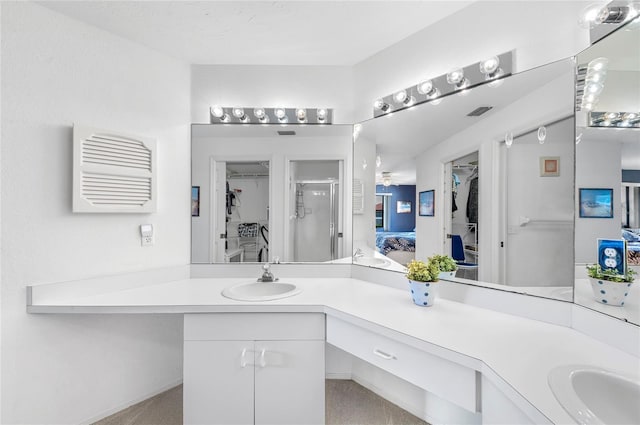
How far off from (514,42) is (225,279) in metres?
2.18

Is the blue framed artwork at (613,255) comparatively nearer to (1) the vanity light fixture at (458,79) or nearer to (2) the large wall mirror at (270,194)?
(1) the vanity light fixture at (458,79)

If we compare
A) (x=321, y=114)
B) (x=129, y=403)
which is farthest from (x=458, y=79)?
(x=129, y=403)

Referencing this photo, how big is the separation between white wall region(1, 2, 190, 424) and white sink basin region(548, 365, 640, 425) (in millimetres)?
2071

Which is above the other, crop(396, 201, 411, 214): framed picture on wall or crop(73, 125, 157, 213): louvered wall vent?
crop(73, 125, 157, 213): louvered wall vent

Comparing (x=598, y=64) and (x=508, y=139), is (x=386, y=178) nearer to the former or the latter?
(x=508, y=139)

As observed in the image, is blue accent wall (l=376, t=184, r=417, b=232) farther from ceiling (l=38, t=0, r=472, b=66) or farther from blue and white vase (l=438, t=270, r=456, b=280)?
ceiling (l=38, t=0, r=472, b=66)

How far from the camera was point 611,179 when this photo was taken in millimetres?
977

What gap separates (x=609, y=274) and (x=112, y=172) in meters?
2.44

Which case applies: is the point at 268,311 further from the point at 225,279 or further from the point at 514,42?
the point at 514,42

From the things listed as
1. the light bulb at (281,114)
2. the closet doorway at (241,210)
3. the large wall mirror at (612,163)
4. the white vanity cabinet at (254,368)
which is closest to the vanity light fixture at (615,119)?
the large wall mirror at (612,163)

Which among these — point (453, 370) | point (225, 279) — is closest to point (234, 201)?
point (225, 279)

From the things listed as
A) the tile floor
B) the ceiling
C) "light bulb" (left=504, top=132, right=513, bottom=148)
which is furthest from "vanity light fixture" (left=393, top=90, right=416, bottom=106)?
the tile floor

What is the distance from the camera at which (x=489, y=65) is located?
4.25 ft

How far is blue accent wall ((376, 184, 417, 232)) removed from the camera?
1625 millimetres
